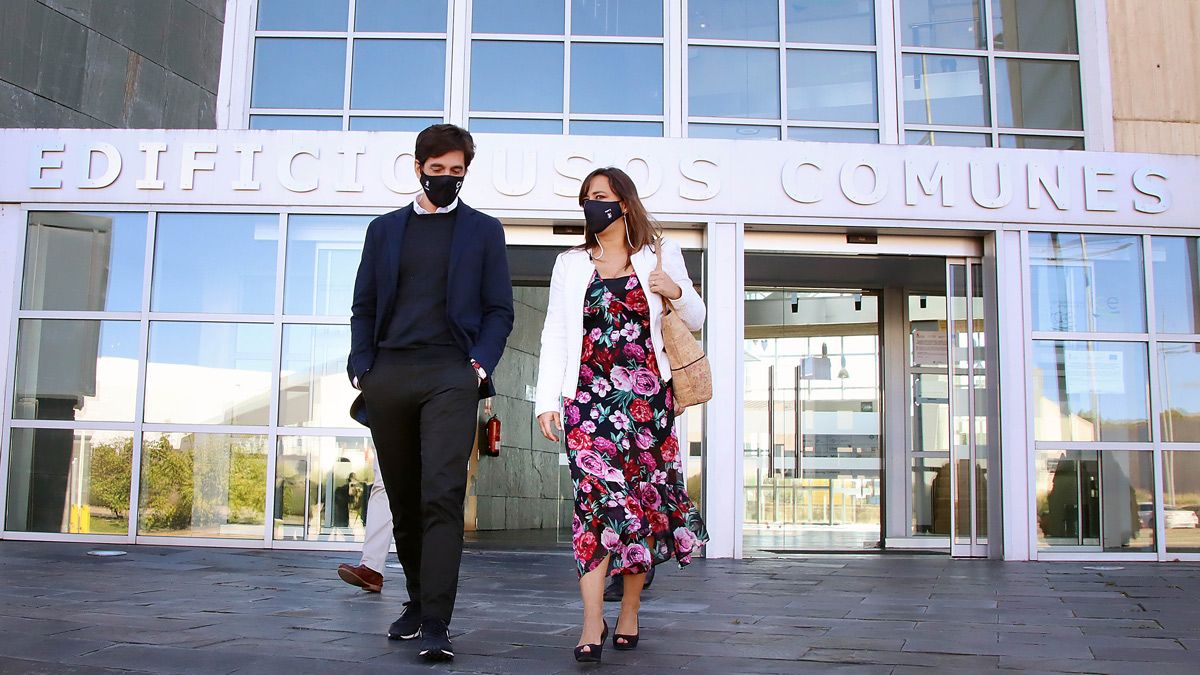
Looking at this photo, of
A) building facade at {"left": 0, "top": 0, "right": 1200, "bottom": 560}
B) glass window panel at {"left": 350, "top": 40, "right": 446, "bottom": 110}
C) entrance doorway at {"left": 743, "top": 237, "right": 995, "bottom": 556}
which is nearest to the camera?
building facade at {"left": 0, "top": 0, "right": 1200, "bottom": 560}

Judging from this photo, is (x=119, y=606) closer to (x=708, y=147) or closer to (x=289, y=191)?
(x=289, y=191)

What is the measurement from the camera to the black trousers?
366 cm

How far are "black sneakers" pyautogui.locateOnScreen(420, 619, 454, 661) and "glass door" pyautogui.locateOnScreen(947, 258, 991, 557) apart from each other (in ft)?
21.4

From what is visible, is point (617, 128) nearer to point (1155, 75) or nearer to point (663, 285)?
point (1155, 75)

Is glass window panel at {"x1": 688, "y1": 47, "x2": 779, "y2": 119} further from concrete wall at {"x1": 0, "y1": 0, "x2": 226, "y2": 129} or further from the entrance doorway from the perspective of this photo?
concrete wall at {"x1": 0, "y1": 0, "x2": 226, "y2": 129}

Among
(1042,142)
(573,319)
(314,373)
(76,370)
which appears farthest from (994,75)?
(76,370)

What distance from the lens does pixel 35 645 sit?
12.0ft

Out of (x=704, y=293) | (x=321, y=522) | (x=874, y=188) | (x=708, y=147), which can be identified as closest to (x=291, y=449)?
(x=321, y=522)

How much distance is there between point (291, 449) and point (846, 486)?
680 cm

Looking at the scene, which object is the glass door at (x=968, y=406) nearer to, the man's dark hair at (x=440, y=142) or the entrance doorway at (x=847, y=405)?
the entrance doorway at (x=847, y=405)

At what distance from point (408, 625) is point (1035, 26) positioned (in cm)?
862

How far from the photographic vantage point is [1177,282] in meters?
9.15

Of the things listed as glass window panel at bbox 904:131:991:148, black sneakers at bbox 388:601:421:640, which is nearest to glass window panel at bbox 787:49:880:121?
glass window panel at bbox 904:131:991:148

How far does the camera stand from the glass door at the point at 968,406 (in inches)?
359
